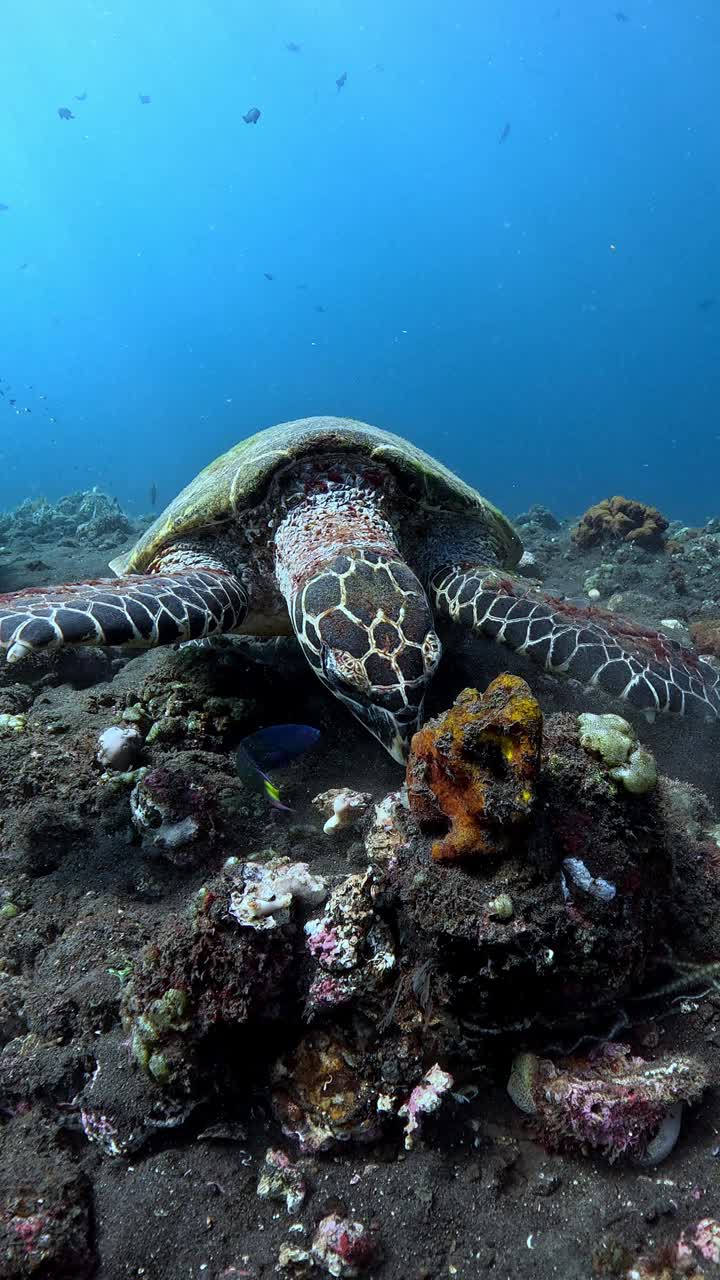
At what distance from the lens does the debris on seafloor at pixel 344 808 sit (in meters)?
2.94

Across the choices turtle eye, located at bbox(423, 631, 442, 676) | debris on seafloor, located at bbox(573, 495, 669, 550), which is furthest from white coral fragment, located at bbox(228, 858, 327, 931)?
debris on seafloor, located at bbox(573, 495, 669, 550)

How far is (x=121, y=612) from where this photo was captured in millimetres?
3717

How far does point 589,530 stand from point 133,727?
10381 millimetres

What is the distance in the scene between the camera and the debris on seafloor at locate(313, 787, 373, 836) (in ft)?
9.65

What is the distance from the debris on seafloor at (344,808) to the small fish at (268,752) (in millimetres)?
263

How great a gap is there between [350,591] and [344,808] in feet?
4.38

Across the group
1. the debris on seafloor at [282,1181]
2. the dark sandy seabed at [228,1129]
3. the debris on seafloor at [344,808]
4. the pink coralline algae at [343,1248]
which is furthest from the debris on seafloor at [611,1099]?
the debris on seafloor at [344,808]

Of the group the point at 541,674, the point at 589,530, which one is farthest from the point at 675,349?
the point at 541,674

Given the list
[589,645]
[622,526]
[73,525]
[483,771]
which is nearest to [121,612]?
[483,771]

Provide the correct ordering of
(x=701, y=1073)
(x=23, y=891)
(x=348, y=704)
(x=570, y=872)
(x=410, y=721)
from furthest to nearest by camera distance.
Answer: (x=348, y=704), (x=410, y=721), (x=23, y=891), (x=570, y=872), (x=701, y=1073)

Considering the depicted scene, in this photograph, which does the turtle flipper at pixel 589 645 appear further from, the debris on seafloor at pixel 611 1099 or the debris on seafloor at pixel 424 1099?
the debris on seafloor at pixel 424 1099

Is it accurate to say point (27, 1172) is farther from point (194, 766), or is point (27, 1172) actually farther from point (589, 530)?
point (589, 530)

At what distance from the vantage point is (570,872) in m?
1.87

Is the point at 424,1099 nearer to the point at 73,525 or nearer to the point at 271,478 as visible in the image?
the point at 271,478
